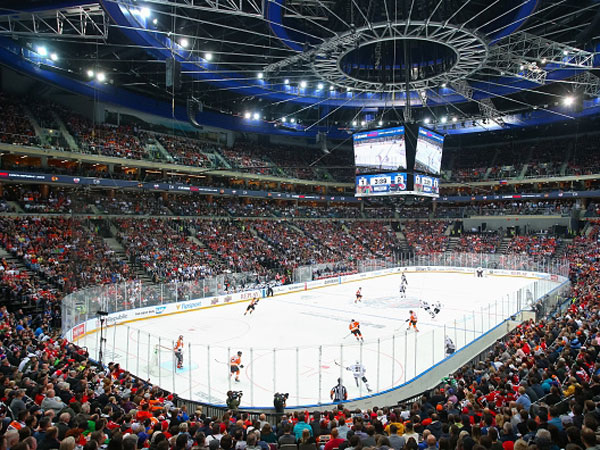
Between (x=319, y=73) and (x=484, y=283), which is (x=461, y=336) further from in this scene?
(x=484, y=283)

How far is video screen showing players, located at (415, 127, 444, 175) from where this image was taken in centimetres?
2608

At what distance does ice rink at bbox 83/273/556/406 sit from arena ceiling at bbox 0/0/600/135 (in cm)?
1201

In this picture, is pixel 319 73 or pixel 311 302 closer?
pixel 319 73

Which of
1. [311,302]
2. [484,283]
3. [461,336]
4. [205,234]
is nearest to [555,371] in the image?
[461,336]

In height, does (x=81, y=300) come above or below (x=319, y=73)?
below

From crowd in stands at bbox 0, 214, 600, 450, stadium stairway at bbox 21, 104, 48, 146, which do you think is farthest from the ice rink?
stadium stairway at bbox 21, 104, 48, 146

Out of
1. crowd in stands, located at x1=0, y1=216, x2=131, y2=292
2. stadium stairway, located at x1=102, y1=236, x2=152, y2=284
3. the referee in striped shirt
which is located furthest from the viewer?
stadium stairway, located at x1=102, y1=236, x2=152, y2=284

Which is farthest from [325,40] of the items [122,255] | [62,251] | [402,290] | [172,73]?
[122,255]

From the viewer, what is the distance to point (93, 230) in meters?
31.4

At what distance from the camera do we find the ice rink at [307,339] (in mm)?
14016

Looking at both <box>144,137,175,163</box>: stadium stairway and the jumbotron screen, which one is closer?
the jumbotron screen

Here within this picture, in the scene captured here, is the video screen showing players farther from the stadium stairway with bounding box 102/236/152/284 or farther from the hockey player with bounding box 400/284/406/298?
the stadium stairway with bounding box 102/236/152/284

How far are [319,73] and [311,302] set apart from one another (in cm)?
1576

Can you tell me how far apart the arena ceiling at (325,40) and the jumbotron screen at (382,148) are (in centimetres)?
156
